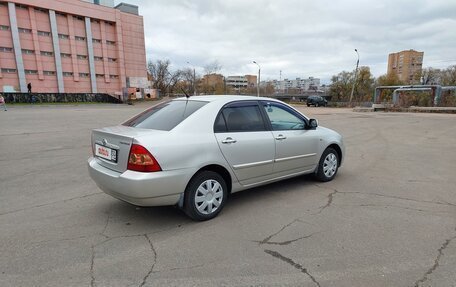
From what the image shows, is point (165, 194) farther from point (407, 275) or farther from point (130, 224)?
point (407, 275)

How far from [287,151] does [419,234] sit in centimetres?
198

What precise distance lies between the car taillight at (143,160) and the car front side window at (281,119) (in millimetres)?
2025

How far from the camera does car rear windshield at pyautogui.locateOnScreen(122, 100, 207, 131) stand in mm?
3703

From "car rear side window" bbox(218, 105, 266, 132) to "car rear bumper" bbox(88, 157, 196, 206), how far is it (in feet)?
2.70

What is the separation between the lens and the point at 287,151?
4.52 metres

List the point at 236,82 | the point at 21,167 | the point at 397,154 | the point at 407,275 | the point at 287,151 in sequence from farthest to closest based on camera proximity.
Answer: the point at 236,82 → the point at 397,154 → the point at 21,167 → the point at 287,151 → the point at 407,275

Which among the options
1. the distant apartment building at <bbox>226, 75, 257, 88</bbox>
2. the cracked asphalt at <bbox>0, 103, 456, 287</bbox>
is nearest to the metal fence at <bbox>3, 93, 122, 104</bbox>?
the cracked asphalt at <bbox>0, 103, 456, 287</bbox>

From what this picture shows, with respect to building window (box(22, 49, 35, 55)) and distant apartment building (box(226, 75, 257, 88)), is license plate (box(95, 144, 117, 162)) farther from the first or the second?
distant apartment building (box(226, 75, 257, 88))

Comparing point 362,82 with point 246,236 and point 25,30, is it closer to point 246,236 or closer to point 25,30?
point 25,30

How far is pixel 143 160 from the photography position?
3.19 metres

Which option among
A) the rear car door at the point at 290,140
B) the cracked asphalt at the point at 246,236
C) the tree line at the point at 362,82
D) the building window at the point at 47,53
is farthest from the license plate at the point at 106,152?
the tree line at the point at 362,82

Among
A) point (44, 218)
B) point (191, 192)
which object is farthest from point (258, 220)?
point (44, 218)

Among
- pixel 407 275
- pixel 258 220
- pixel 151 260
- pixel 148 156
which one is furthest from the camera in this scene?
pixel 258 220

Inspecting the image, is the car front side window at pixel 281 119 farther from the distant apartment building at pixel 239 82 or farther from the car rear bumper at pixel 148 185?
the distant apartment building at pixel 239 82
